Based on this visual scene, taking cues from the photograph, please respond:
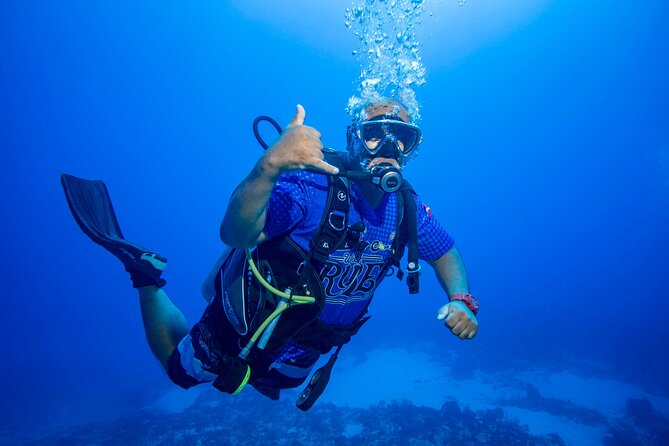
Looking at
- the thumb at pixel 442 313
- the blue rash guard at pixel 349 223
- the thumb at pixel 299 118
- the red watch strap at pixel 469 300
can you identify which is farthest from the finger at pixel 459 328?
the thumb at pixel 299 118

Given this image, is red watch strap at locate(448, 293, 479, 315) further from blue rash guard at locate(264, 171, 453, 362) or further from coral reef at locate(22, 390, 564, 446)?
coral reef at locate(22, 390, 564, 446)

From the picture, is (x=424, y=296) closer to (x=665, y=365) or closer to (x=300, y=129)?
(x=665, y=365)

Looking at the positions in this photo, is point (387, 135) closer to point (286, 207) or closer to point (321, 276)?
point (286, 207)

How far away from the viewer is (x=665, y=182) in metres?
83.5

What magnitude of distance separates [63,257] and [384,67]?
11943cm

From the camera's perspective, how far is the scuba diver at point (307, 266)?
8.55ft

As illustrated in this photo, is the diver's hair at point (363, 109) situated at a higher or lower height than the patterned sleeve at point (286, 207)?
higher

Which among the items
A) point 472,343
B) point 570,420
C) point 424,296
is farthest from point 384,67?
point 424,296

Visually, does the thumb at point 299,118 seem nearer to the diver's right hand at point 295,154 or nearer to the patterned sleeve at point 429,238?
the diver's right hand at point 295,154

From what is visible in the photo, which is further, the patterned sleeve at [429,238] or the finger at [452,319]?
the patterned sleeve at [429,238]

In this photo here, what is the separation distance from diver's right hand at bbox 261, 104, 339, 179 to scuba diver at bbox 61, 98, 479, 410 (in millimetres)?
93

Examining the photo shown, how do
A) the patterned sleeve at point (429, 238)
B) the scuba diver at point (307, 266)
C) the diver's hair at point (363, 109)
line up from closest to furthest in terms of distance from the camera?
the scuba diver at point (307, 266), the diver's hair at point (363, 109), the patterned sleeve at point (429, 238)

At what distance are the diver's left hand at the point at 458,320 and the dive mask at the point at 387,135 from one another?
152cm

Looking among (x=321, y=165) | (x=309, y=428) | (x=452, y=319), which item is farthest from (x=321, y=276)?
(x=309, y=428)
